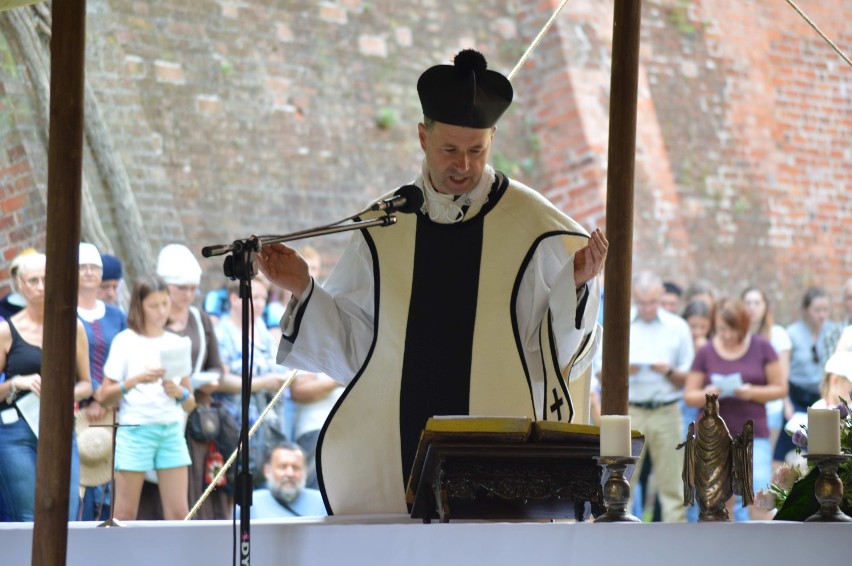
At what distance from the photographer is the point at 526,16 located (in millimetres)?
12133

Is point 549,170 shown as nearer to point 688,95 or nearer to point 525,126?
point 525,126

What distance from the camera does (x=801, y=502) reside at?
10.3ft

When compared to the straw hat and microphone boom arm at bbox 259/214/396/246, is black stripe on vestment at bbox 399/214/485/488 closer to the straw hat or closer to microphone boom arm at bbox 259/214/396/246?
microphone boom arm at bbox 259/214/396/246

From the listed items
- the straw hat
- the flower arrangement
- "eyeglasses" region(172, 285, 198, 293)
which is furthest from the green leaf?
"eyeglasses" region(172, 285, 198, 293)

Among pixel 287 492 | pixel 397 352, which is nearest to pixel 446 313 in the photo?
pixel 397 352

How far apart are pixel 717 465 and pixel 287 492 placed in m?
5.17

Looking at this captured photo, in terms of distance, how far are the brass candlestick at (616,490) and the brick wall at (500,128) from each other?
6.83 m

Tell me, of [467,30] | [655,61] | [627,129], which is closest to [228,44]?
[467,30]

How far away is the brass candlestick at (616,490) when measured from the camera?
2980mm

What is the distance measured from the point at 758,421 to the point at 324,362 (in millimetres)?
5433

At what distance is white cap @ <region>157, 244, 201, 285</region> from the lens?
813 centimetres

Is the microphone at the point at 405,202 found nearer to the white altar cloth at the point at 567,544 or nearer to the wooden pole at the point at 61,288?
the white altar cloth at the point at 567,544

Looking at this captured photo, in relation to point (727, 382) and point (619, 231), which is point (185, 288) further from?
point (619, 231)

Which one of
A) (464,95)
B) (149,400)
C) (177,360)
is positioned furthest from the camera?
(177,360)
